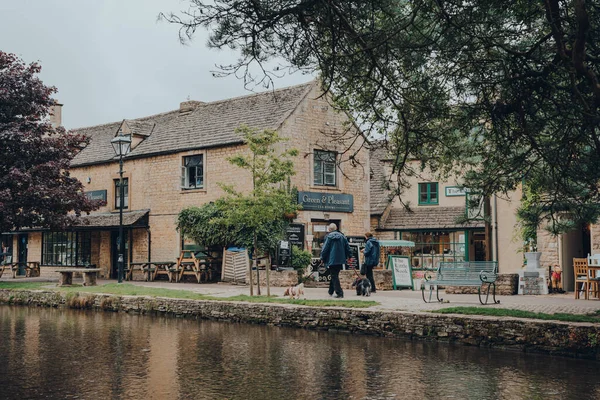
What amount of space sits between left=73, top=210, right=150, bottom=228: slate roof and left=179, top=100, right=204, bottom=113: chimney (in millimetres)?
5187

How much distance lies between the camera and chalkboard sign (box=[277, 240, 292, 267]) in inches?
943

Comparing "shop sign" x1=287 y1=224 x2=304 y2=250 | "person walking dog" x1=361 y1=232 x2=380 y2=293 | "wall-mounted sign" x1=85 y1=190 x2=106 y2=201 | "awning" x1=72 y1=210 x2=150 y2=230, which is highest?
"wall-mounted sign" x1=85 y1=190 x2=106 y2=201

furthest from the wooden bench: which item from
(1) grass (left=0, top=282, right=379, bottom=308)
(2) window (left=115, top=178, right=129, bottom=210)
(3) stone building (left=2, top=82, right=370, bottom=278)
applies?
(2) window (left=115, top=178, right=129, bottom=210)

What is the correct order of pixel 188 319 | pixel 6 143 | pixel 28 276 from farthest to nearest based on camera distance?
pixel 28 276, pixel 6 143, pixel 188 319

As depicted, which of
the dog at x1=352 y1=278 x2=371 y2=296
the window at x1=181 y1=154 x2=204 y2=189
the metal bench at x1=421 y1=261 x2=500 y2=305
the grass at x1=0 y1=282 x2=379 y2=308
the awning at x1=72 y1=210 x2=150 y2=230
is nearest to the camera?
the grass at x1=0 y1=282 x2=379 y2=308

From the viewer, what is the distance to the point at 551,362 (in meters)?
10.0

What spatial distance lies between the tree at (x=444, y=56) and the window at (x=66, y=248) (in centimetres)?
2330

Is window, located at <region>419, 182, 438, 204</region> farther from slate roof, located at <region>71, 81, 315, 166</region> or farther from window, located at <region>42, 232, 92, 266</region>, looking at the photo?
window, located at <region>42, 232, 92, 266</region>

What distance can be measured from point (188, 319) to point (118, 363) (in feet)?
21.4

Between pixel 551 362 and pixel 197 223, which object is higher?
pixel 197 223

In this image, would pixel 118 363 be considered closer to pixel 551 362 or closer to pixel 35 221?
pixel 551 362

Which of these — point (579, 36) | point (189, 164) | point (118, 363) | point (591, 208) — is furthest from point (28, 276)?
point (579, 36)

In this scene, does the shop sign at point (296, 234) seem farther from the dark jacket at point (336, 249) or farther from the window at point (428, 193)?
the window at point (428, 193)

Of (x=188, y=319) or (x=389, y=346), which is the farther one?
(x=188, y=319)
